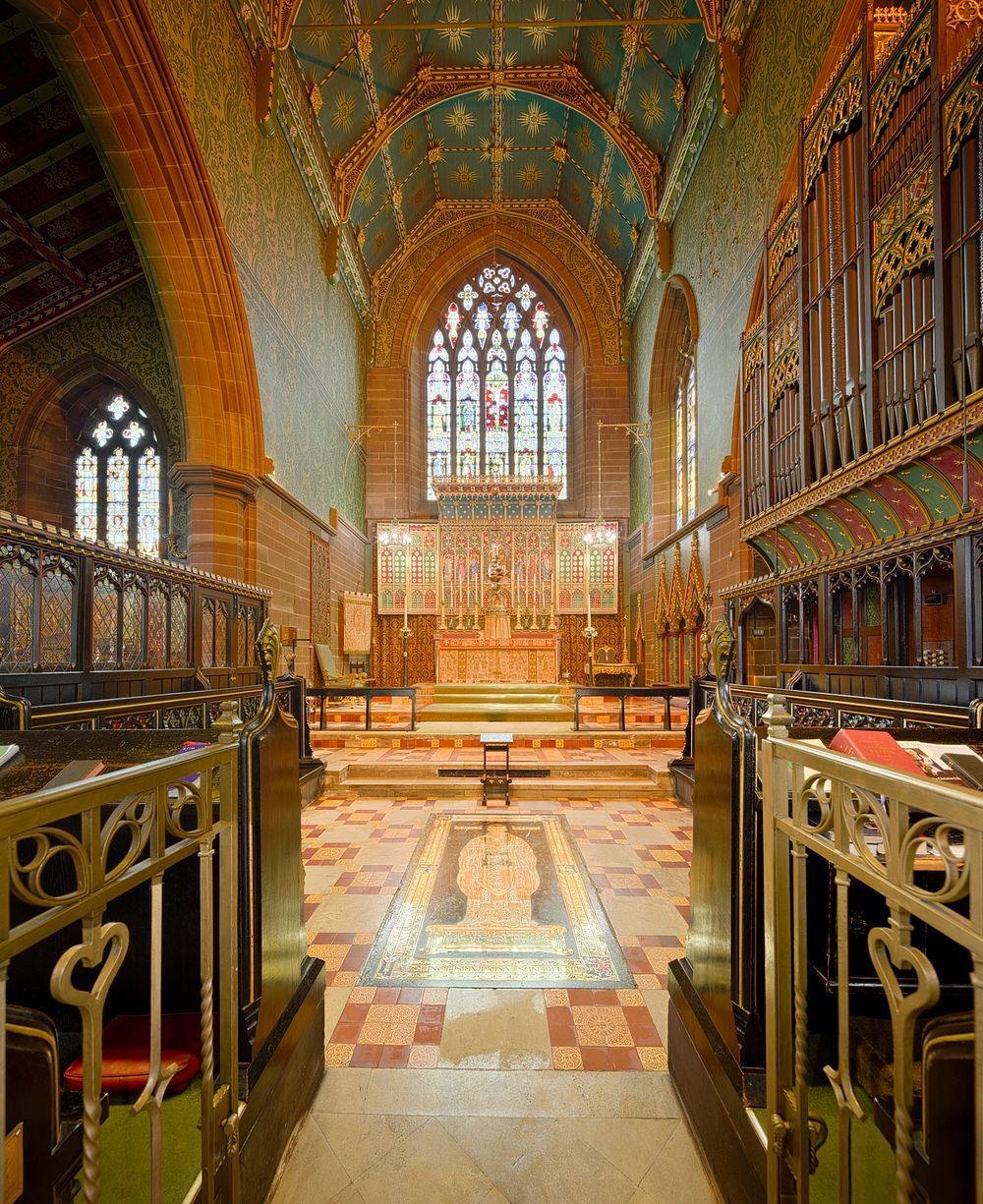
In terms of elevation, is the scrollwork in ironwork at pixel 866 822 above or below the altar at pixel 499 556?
below

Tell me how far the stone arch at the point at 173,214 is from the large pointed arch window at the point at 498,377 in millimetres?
8136

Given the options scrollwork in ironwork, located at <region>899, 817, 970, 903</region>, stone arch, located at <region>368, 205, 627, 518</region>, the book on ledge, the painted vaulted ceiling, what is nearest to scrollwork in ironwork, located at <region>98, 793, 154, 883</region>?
the book on ledge

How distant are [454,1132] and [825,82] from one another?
306 inches

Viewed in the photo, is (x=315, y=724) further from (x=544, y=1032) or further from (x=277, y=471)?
(x=544, y=1032)

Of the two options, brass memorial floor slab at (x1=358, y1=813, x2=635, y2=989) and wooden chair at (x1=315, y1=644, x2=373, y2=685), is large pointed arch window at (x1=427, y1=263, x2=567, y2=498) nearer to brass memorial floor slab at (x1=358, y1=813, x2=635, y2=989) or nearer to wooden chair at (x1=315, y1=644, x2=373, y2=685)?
wooden chair at (x1=315, y1=644, x2=373, y2=685)

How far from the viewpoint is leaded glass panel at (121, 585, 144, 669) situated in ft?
13.8

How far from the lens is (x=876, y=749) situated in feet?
5.99

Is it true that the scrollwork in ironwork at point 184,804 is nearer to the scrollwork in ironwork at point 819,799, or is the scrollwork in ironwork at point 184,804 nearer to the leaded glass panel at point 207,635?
the scrollwork in ironwork at point 819,799

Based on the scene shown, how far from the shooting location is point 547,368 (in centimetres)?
1514

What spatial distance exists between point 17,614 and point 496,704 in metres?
7.29

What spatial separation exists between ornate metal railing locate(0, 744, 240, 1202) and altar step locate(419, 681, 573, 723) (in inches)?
280

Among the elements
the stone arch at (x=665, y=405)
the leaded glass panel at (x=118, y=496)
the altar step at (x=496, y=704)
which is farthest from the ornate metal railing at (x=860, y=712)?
the leaded glass panel at (x=118, y=496)

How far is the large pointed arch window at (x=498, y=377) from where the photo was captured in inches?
589

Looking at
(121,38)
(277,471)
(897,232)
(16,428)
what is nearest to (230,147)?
(121,38)
